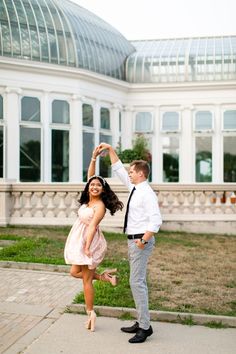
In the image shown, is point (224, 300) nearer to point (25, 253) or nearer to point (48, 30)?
point (25, 253)

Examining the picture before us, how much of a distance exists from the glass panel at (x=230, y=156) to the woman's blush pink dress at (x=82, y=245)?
20.8m

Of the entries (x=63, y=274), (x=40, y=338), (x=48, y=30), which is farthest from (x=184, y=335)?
(x=48, y=30)

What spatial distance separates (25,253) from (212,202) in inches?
257

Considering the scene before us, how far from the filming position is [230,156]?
Result: 25344 mm

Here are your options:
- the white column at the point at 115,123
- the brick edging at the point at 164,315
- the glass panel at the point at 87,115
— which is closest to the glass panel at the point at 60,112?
the glass panel at the point at 87,115

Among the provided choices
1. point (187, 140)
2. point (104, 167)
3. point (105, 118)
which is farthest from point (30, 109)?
point (187, 140)

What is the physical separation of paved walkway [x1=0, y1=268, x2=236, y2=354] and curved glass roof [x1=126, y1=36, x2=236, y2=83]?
69.3 feet

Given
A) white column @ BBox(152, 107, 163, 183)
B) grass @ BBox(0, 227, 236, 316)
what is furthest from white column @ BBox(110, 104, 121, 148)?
grass @ BBox(0, 227, 236, 316)

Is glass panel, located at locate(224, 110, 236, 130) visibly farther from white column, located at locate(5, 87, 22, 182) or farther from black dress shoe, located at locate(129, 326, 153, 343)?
black dress shoe, located at locate(129, 326, 153, 343)

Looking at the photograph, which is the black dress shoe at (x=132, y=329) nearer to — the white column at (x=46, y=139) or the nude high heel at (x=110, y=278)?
the nude high heel at (x=110, y=278)

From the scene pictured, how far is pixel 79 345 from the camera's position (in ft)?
15.6

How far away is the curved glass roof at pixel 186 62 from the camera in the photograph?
84.5 ft

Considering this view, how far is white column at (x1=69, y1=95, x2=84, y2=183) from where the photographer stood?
72.7 ft

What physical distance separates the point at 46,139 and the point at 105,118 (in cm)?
406
